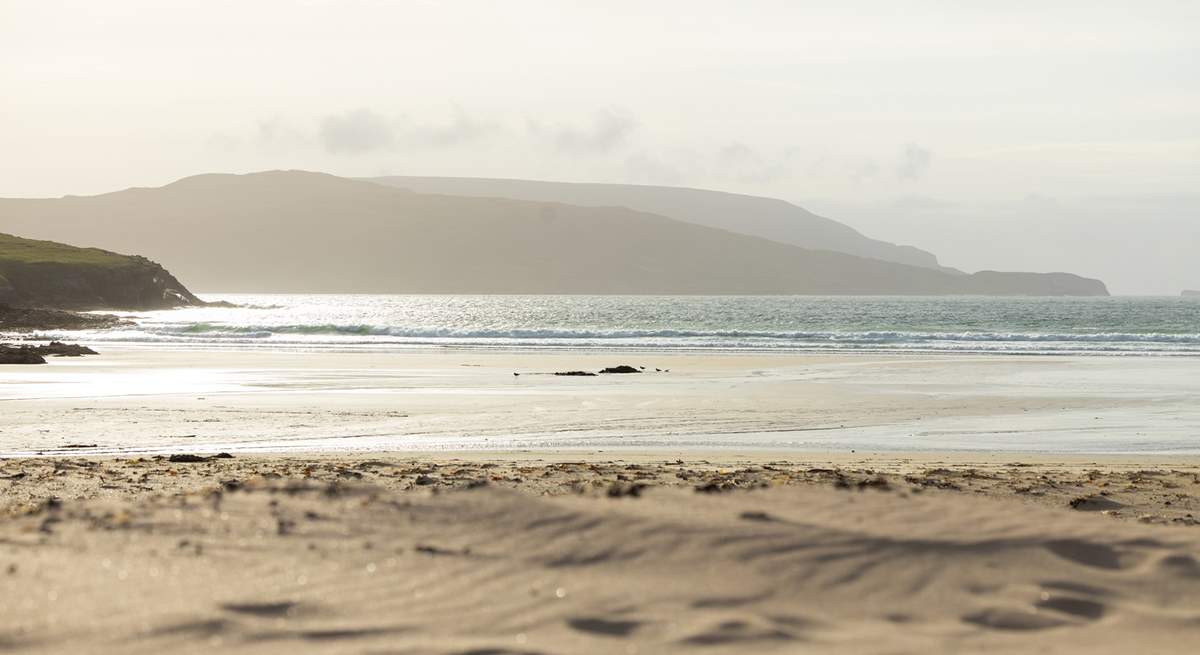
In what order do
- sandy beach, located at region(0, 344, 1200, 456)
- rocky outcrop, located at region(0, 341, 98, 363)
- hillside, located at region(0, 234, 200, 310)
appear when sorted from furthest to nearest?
1. hillside, located at region(0, 234, 200, 310)
2. rocky outcrop, located at region(0, 341, 98, 363)
3. sandy beach, located at region(0, 344, 1200, 456)

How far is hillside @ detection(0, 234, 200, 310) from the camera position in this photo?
89.9 meters

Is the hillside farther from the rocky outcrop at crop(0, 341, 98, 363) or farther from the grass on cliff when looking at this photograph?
the rocky outcrop at crop(0, 341, 98, 363)

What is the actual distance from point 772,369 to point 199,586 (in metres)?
26.0

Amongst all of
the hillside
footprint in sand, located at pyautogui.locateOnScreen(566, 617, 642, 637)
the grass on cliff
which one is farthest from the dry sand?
the grass on cliff

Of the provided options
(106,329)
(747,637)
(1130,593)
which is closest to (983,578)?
(1130,593)

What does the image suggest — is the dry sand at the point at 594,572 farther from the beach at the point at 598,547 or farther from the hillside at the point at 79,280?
the hillside at the point at 79,280

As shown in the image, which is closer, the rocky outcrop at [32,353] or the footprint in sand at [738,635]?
the footprint in sand at [738,635]

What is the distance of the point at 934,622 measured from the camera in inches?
198

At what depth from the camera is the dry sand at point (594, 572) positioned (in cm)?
473

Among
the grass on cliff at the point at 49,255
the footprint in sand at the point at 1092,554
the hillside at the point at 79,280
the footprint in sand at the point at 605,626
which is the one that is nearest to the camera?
the footprint in sand at the point at 605,626

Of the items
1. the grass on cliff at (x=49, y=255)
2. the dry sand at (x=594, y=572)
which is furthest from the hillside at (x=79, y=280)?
the dry sand at (x=594, y=572)

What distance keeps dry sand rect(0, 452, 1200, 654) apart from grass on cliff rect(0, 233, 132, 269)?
331ft

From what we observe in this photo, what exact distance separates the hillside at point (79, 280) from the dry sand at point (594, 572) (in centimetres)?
8403

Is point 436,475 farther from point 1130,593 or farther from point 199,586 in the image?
point 1130,593
